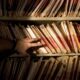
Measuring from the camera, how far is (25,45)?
6.50ft

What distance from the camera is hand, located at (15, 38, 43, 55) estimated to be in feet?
6.48

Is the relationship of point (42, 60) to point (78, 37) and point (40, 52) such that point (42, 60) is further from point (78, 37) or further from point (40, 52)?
point (78, 37)

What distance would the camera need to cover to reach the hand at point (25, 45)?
1.98m

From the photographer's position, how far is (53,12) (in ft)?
6.59

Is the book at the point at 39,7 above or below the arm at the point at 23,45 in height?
above

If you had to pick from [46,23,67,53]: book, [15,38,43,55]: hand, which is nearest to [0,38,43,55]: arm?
[15,38,43,55]: hand

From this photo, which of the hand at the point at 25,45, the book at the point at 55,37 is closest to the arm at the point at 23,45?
the hand at the point at 25,45

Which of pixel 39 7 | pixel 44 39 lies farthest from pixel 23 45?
pixel 39 7

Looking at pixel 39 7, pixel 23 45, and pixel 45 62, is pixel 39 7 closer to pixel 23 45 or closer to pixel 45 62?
pixel 23 45

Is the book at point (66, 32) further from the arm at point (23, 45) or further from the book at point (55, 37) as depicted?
the arm at point (23, 45)

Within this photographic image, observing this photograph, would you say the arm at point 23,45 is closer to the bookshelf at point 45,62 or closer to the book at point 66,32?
the bookshelf at point 45,62

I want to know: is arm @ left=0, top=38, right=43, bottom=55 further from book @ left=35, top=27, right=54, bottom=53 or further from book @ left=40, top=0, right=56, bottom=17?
book @ left=40, top=0, right=56, bottom=17

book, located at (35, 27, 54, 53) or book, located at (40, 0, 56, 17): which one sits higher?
book, located at (40, 0, 56, 17)

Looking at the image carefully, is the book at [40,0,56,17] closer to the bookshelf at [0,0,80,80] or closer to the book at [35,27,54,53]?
the bookshelf at [0,0,80,80]
